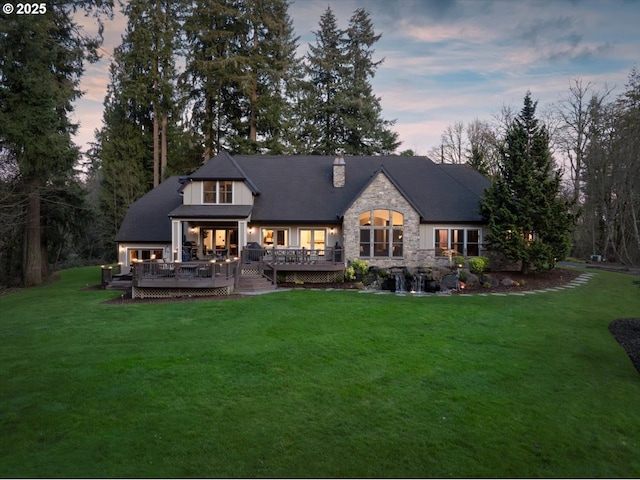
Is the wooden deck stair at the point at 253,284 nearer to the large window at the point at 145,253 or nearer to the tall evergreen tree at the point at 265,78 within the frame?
the large window at the point at 145,253

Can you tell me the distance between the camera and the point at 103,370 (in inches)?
273

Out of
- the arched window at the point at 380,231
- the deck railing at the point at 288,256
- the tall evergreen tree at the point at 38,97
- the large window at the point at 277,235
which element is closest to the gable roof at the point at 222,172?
the large window at the point at 277,235

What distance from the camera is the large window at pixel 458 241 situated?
19406 mm

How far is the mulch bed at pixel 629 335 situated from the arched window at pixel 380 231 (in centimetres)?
949

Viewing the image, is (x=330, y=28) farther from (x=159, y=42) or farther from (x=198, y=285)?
(x=198, y=285)

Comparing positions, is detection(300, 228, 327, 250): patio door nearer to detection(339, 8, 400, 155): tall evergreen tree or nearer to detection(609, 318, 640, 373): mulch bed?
detection(609, 318, 640, 373): mulch bed

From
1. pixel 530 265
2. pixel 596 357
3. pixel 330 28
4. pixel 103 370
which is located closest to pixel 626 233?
pixel 530 265

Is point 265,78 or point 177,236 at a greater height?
point 265,78

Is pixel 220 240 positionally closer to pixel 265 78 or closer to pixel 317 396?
pixel 317 396

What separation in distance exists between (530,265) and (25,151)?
2415 cm

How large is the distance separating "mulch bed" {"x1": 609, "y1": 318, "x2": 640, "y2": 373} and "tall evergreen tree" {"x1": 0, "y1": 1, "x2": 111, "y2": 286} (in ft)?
71.2

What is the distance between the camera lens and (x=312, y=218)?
19.2 meters

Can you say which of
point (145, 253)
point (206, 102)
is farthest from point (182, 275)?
point (206, 102)

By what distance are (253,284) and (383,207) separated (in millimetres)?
7409
